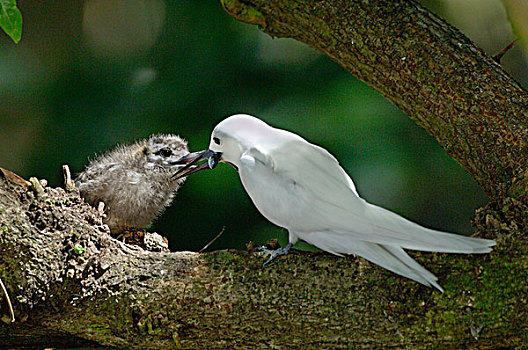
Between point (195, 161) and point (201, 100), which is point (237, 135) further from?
point (201, 100)

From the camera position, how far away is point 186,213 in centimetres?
189

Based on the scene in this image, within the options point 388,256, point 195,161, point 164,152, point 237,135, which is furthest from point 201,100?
point 388,256

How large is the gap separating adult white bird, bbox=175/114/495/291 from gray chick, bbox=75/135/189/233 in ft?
1.25

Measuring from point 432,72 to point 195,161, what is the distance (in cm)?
50

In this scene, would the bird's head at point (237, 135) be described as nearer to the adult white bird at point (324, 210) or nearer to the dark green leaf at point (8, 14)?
the adult white bird at point (324, 210)

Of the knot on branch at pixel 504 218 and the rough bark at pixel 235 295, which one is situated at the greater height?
the knot on branch at pixel 504 218

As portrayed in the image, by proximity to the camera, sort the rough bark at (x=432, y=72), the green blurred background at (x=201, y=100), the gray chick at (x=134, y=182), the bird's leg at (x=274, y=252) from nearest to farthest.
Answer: the bird's leg at (x=274, y=252) < the rough bark at (x=432, y=72) < the gray chick at (x=134, y=182) < the green blurred background at (x=201, y=100)

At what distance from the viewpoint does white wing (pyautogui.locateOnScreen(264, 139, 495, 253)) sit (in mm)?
843

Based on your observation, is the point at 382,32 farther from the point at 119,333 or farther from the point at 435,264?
the point at 119,333

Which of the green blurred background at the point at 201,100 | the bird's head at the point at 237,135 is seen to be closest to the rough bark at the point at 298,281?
the bird's head at the point at 237,135

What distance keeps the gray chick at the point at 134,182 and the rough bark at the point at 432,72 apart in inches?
15.8

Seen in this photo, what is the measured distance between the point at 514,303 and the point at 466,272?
8 cm

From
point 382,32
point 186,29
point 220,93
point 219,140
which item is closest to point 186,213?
point 220,93

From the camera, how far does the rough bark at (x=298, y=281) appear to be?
35.6 inches
